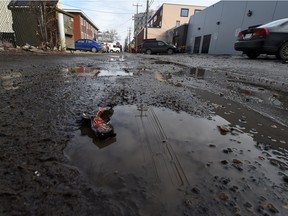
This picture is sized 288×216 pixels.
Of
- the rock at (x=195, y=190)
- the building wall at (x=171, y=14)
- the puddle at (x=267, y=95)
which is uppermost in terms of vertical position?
the building wall at (x=171, y=14)

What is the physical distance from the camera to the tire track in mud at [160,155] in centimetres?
92

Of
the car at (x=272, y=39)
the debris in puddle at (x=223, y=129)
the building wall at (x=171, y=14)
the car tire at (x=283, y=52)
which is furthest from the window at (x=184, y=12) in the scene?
the debris in puddle at (x=223, y=129)

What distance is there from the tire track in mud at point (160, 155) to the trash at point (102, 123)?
0.25 m

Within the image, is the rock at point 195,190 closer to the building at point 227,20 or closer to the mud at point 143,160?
the mud at point 143,160

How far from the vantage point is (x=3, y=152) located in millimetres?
1027

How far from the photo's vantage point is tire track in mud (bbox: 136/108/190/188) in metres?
0.92

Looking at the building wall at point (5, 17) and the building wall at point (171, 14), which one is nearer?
the building wall at point (5, 17)

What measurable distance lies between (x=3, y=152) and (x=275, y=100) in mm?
2905

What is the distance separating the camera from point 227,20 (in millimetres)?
15656

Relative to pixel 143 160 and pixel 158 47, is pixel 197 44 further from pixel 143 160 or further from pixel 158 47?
pixel 143 160

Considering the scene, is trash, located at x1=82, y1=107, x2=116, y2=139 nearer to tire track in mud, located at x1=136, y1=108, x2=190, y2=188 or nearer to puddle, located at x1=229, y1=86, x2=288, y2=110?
tire track in mud, located at x1=136, y1=108, x2=190, y2=188

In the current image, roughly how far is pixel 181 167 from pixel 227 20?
714 inches

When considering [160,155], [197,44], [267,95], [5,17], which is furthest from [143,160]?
[197,44]

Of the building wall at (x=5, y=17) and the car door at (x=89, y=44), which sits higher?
the building wall at (x=5, y=17)
